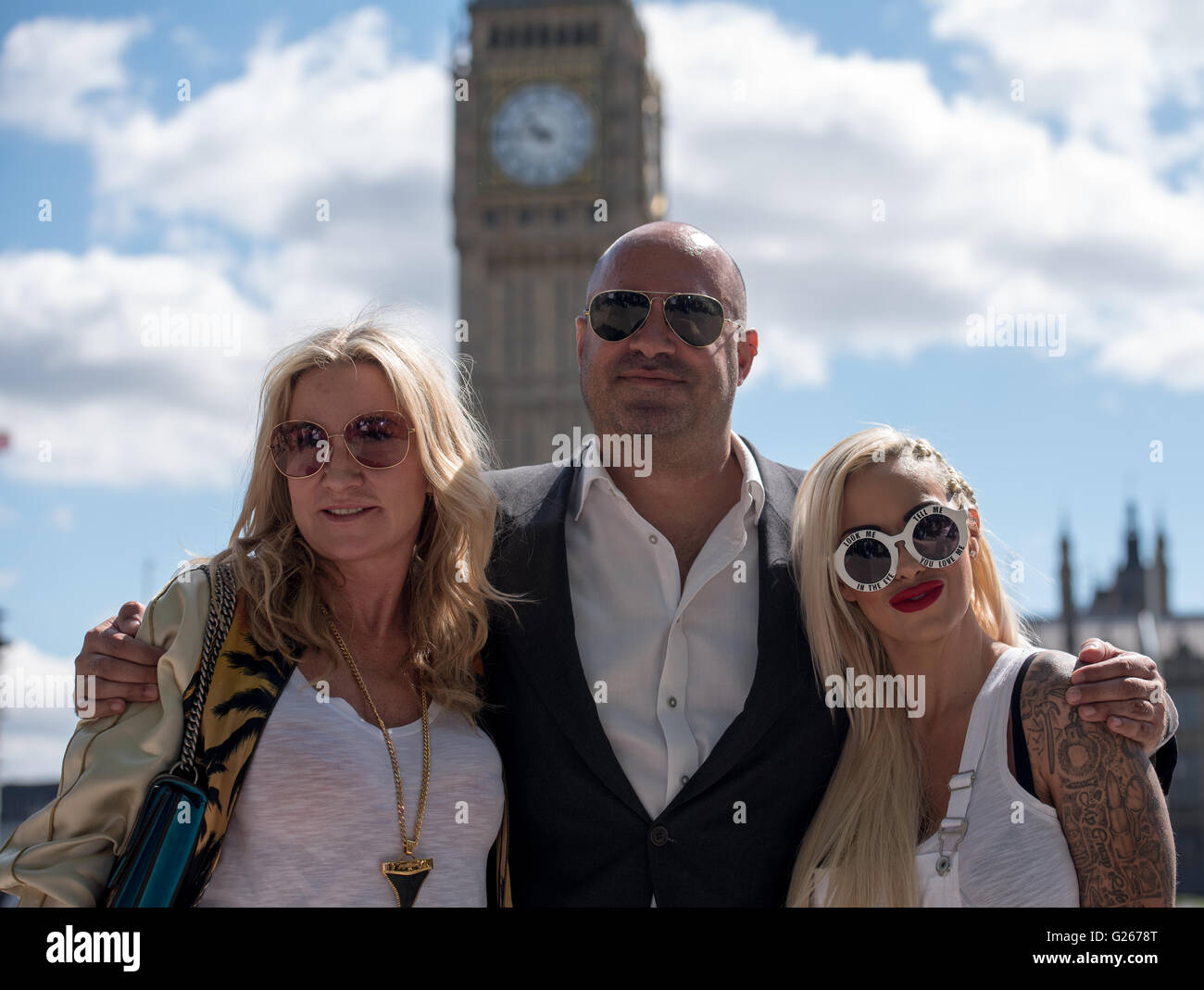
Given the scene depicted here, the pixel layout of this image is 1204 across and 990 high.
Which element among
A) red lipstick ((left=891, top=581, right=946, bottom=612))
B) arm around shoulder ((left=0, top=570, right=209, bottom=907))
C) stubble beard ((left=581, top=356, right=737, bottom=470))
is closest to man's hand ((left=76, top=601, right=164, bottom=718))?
arm around shoulder ((left=0, top=570, right=209, bottom=907))

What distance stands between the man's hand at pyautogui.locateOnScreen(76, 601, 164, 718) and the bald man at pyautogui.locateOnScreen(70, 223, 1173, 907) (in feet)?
0.16

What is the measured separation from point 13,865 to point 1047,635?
47660 mm

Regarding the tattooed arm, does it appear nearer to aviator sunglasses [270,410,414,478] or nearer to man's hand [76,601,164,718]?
aviator sunglasses [270,410,414,478]

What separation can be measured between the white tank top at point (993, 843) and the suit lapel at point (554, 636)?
30.2 inches

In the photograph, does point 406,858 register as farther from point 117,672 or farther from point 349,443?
point 349,443

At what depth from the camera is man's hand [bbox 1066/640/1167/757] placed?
3074 millimetres

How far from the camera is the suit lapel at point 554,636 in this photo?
3559 mm

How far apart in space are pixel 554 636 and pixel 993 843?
3.99ft

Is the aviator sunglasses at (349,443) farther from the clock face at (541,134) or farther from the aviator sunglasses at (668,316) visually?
the clock face at (541,134)

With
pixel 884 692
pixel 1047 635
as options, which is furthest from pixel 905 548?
pixel 1047 635

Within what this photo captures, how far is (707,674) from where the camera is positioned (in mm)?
3725

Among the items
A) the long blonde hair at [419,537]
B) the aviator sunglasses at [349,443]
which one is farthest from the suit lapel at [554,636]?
the aviator sunglasses at [349,443]

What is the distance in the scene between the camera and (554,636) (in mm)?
3693
